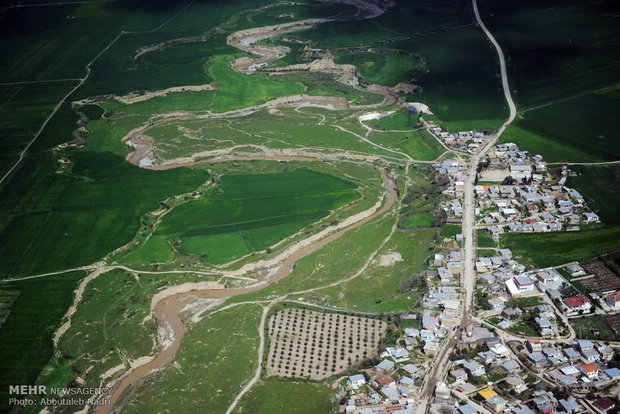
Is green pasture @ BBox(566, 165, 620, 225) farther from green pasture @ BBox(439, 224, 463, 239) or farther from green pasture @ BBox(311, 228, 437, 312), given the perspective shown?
green pasture @ BBox(311, 228, 437, 312)

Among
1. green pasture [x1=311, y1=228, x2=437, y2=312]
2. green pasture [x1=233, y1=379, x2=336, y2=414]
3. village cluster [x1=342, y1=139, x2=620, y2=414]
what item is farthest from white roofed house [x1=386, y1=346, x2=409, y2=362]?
green pasture [x1=233, y1=379, x2=336, y2=414]

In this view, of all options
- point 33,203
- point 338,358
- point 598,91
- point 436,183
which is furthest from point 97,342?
point 598,91

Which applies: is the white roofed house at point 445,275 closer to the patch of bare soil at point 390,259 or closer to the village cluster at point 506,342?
the village cluster at point 506,342

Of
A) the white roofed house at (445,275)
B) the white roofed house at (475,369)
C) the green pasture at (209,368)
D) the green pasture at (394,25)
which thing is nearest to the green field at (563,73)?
the green pasture at (394,25)

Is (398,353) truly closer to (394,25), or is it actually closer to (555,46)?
(555,46)

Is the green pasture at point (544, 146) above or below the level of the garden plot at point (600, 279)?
above

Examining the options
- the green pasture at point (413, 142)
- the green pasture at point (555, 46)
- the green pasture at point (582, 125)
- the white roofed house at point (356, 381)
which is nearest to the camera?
the white roofed house at point (356, 381)
